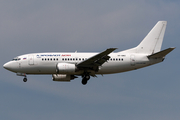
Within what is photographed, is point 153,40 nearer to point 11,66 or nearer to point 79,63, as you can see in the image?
point 79,63

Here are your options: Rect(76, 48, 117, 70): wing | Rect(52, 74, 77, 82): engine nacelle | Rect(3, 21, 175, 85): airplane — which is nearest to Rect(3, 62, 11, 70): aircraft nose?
Rect(3, 21, 175, 85): airplane

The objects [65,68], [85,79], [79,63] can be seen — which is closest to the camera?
→ [65,68]

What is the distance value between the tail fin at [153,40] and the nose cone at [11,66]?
18092mm

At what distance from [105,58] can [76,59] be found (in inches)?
182

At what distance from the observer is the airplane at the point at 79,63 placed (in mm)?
49656

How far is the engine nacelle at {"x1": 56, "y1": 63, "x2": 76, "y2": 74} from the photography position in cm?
4900

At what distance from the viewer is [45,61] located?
50.2 metres

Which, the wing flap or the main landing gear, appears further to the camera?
the main landing gear

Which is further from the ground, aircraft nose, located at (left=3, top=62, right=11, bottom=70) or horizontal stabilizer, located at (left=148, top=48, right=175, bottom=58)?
horizontal stabilizer, located at (left=148, top=48, right=175, bottom=58)

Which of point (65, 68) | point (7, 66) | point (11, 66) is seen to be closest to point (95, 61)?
point (65, 68)

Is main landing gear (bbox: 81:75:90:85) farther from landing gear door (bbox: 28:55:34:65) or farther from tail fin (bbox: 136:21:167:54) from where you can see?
tail fin (bbox: 136:21:167:54)

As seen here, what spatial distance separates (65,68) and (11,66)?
824 centimetres

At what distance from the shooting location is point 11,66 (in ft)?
168

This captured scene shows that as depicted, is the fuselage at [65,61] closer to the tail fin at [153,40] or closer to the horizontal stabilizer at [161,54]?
the horizontal stabilizer at [161,54]
